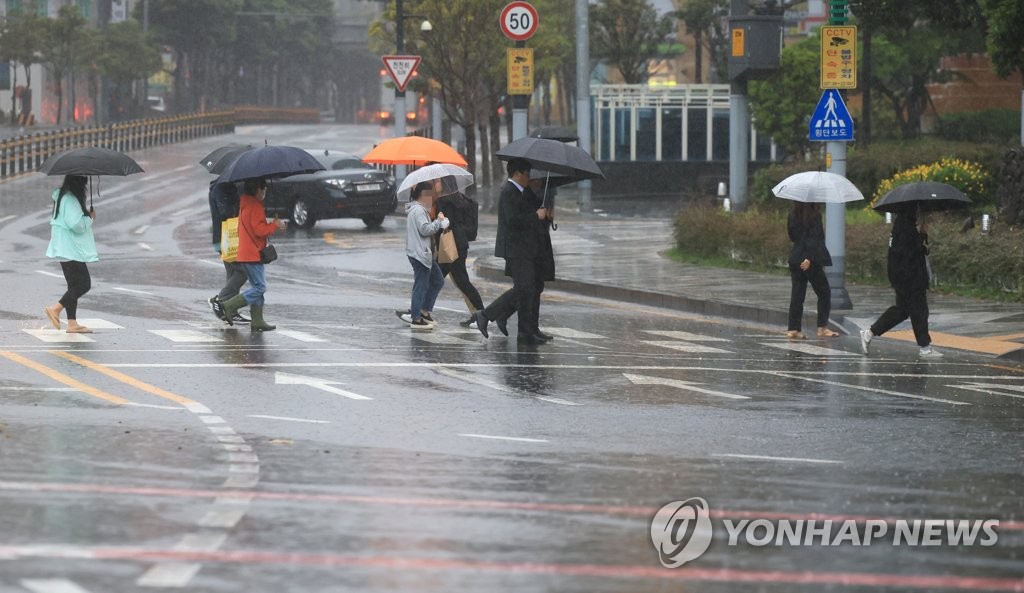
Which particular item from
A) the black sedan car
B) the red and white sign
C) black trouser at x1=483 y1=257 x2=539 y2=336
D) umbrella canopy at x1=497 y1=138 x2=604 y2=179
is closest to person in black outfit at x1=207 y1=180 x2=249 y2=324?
black trouser at x1=483 y1=257 x2=539 y2=336

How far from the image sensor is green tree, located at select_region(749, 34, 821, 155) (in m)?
→ 46.6

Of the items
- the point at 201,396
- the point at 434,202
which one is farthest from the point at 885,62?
the point at 201,396

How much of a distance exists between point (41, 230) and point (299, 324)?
16493mm

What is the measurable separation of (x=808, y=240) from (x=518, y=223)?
3.14 metres

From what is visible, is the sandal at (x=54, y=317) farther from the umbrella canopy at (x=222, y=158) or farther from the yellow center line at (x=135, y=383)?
the umbrella canopy at (x=222, y=158)

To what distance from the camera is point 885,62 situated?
178 feet

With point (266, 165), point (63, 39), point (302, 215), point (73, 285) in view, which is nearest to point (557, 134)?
point (266, 165)

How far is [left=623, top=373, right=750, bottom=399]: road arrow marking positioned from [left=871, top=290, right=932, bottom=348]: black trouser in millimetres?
3184

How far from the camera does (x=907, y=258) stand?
17188 millimetres

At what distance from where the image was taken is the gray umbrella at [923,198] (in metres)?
17.1

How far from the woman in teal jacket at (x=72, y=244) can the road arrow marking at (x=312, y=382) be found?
383 centimetres

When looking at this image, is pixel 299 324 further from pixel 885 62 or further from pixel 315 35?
pixel 315 35

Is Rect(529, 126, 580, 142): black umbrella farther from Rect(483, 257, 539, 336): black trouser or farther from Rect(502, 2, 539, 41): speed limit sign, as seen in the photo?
Rect(502, 2, 539, 41): speed limit sign

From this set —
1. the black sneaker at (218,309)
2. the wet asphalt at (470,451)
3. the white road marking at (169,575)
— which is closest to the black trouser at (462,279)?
the wet asphalt at (470,451)
